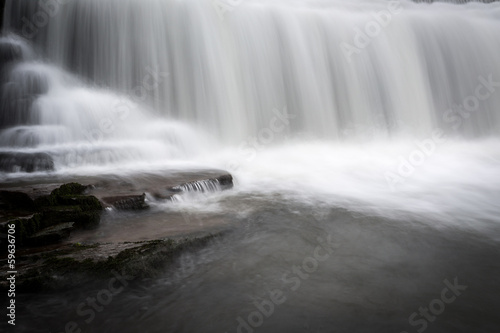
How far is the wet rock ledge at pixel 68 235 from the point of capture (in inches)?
122

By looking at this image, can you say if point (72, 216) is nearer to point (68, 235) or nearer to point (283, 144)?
point (68, 235)

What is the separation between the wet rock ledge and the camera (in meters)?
3.09

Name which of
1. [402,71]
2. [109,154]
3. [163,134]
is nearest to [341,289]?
[109,154]

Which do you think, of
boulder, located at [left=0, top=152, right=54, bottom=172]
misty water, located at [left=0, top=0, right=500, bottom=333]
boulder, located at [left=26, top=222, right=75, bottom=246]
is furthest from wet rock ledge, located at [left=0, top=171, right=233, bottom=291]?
boulder, located at [left=0, top=152, right=54, bottom=172]

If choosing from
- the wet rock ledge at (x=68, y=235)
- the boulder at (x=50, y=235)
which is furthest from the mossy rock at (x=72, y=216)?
the boulder at (x=50, y=235)

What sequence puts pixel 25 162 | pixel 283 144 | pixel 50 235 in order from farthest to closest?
1. pixel 283 144
2. pixel 25 162
3. pixel 50 235

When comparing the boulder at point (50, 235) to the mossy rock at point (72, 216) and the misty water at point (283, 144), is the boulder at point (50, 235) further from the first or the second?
the misty water at point (283, 144)

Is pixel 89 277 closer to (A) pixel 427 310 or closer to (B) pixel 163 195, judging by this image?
(B) pixel 163 195

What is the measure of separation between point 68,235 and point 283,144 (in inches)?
315

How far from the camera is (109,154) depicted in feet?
24.4

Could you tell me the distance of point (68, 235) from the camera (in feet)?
12.8

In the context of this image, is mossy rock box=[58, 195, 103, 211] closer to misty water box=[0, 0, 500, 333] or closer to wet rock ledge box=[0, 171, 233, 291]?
wet rock ledge box=[0, 171, 233, 291]

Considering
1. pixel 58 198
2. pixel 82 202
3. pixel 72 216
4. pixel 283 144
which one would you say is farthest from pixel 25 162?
pixel 283 144

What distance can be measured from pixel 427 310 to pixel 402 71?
11785 mm
